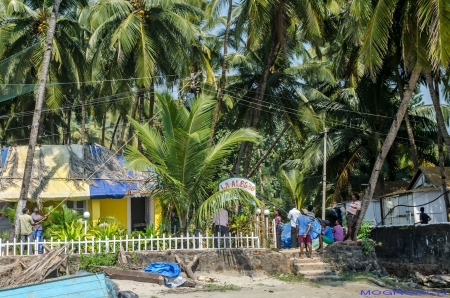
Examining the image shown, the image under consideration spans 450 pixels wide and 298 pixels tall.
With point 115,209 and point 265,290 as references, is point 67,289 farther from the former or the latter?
point 115,209

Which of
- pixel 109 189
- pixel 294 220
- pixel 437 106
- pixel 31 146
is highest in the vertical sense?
pixel 437 106

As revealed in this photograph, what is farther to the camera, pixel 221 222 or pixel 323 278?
pixel 221 222

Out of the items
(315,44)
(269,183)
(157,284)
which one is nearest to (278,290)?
(157,284)

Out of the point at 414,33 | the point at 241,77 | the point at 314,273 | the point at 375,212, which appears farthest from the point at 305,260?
the point at 241,77

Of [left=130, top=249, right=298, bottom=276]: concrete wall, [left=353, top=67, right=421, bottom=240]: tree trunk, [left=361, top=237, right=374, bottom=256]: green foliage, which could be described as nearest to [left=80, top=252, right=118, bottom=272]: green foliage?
[left=130, top=249, right=298, bottom=276]: concrete wall

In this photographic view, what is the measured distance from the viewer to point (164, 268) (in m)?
14.2

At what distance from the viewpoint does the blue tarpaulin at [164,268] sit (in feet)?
46.3

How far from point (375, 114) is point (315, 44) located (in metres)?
4.05

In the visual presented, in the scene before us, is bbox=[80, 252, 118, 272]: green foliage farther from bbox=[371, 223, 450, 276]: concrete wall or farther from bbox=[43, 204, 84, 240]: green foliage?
bbox=[371, 223, 450, 276]: concrete wall

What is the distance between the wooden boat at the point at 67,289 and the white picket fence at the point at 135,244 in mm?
4095

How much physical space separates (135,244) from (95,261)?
136 centimetres

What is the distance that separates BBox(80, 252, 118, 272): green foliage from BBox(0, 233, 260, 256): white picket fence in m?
A: 0.18

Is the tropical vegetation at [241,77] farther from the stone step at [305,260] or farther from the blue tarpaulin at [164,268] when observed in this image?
the stone step at [305,260]

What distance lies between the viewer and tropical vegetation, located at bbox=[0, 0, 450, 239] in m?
15.5
